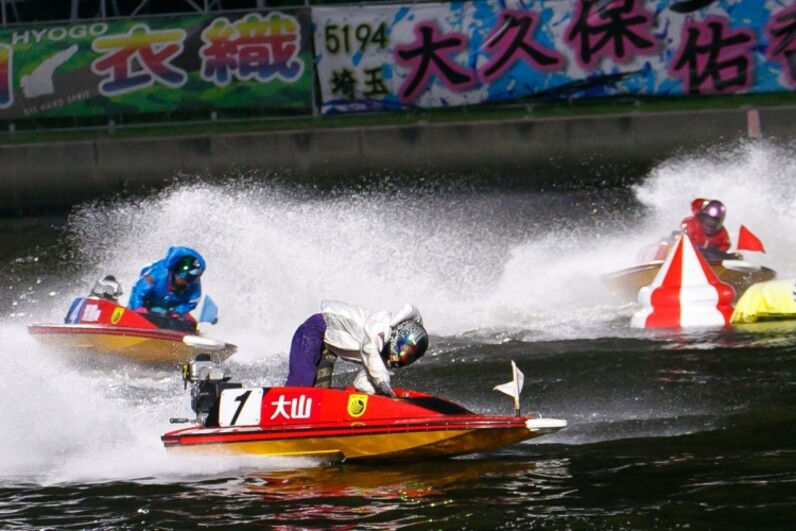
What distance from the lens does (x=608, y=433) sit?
10578mm

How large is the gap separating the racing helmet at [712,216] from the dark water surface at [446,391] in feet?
4.34

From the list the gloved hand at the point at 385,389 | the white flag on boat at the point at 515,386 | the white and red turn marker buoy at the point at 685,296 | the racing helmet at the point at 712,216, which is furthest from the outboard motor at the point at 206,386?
the racing helmet at the point at 712,216

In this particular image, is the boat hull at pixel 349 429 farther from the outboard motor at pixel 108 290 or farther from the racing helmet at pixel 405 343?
the outboard motor at pixel 108 290

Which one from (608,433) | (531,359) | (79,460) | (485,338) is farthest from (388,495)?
(485,338)

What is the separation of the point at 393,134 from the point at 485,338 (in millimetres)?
9274

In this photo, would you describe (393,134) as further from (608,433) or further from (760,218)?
(608,433)

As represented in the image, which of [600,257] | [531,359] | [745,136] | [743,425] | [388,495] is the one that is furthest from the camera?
[745,136]

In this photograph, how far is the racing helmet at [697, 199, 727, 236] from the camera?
54.2 feet

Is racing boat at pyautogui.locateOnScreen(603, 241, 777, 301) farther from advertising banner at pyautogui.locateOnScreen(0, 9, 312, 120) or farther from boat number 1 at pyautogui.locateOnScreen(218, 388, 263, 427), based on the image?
advertising banner at pyautogui.locateOnScreen(0, 9, 312, 120)

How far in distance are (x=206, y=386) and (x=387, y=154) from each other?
1387 centimetres

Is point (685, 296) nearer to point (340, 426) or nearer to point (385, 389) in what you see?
point (385, 389)

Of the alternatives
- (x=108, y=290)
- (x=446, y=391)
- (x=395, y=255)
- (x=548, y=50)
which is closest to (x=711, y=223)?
(x=395, y=255)

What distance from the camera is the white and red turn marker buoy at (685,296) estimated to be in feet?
49.5

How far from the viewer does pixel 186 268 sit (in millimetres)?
14984
